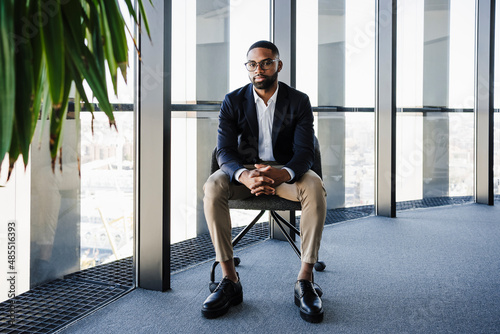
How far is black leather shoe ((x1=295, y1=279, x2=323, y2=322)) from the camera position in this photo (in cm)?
157

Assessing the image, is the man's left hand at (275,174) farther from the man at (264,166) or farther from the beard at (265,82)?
the beard at (265,82)

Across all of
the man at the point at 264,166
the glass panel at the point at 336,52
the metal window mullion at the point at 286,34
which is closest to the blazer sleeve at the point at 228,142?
the man at the point at 264,166

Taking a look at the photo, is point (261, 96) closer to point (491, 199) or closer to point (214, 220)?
point (214, 220)

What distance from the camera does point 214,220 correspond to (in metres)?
1.77

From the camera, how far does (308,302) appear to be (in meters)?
1.62

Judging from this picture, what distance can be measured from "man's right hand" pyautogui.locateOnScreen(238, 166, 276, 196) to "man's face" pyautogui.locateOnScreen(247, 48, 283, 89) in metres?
0.52

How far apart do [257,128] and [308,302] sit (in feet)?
3.00

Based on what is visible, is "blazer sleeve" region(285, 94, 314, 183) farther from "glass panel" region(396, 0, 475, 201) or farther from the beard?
"glass panel" region(396, 0, 475, 201)

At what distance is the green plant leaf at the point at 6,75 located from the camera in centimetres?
66

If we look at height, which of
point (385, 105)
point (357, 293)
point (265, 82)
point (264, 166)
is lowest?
point (357, 293)

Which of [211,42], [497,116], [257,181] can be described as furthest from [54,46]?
[497,116]

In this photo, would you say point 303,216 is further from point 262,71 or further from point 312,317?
point 262,71

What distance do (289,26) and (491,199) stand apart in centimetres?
322

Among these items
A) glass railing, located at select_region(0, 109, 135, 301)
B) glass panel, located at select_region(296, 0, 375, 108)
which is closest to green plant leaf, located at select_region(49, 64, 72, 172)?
glass railing, located at select_region(0, 109, 135, 301)
